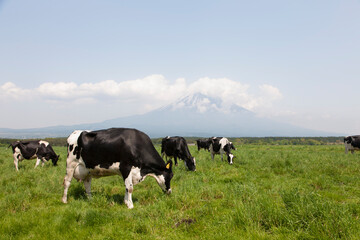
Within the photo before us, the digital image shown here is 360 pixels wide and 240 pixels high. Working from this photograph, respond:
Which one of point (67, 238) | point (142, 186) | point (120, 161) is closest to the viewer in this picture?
point (67, 238)

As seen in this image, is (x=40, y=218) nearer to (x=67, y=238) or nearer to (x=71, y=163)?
(x=67, y=238)

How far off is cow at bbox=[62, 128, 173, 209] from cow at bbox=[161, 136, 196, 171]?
5.20 meters

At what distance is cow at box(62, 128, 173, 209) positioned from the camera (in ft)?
21.6

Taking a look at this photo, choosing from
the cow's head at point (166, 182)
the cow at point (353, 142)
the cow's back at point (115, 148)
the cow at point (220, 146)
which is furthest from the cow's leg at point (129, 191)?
the cow at point (353, 142)

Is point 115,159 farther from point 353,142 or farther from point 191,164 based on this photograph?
point 353,142

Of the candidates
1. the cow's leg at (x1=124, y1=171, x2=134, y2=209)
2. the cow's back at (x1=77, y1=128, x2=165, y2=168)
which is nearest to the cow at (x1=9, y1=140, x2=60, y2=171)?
the cow's back at (x1=77, y1=128, x2=165, y2=168)

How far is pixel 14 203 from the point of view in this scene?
19.6 ft

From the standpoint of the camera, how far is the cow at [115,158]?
6598mm

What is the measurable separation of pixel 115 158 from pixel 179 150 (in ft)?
23.8

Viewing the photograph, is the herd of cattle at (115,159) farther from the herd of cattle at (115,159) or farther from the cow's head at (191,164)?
the cow's head at (191,164)

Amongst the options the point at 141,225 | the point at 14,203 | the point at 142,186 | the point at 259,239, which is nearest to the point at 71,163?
the point at 14,203

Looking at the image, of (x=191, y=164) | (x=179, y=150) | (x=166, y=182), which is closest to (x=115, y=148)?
(x=166, y=182)

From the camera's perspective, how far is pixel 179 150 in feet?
44.7

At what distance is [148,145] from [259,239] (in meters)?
4.36
